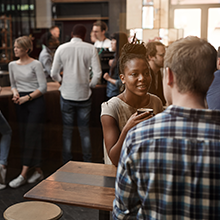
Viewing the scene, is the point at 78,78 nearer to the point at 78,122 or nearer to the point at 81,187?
the point at 78,122

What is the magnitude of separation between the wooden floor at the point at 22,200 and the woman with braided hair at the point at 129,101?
4.14ft

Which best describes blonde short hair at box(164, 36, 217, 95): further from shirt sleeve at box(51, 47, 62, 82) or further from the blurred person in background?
the blurred person in background

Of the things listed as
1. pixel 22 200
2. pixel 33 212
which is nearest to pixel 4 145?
pixel 22 200

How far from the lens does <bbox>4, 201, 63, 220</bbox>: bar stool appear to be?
1771 mm

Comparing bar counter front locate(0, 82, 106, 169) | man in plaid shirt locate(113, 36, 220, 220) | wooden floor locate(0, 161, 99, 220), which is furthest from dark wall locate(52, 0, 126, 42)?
man in plaid shirt locate(113, 36, 220, 220)

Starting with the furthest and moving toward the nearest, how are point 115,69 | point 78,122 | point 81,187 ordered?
1. point 78,122
2. point 115,69
3. point 81,187

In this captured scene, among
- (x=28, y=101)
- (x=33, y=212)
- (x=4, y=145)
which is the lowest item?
(x=4, y=145)

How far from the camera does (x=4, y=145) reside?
136 inches

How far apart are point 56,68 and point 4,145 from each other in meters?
1.09

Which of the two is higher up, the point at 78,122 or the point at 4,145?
the point at 78,122

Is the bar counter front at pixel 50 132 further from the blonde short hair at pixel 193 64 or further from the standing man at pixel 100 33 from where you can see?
the blonde short hair at pixel 193 64

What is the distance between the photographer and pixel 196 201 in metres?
0.95

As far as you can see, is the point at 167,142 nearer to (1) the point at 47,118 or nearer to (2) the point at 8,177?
(1) the point at 47,118

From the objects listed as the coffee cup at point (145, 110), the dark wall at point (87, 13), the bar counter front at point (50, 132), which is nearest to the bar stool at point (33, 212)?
the coffee cup at point (145, 110)
